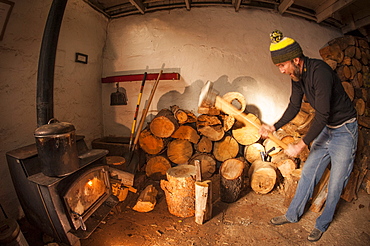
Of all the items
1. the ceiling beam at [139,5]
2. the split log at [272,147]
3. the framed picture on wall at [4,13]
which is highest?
the ceiling beam at [139,5]

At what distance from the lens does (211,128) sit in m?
3.37

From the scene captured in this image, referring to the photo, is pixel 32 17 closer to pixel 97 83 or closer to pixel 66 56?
pixel 66 56

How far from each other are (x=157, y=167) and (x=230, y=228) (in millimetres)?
1768

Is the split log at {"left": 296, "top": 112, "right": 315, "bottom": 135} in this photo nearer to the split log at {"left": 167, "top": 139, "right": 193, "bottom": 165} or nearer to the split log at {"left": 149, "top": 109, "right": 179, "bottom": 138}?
the split log at {"left": 167, "top": 139, "right": 193, "bottom": 165}

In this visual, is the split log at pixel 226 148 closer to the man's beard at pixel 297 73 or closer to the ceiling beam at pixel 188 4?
the man's beard at pixel 297 73

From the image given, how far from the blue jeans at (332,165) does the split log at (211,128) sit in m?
1.47

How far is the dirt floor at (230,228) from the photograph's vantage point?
2197mm

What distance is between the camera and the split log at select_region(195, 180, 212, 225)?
2.29 meters

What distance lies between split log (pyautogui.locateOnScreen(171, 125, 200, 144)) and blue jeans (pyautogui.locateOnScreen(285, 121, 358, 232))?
6.06 feet

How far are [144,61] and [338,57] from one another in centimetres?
424

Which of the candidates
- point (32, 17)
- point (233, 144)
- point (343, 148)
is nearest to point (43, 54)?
point (32, 17)

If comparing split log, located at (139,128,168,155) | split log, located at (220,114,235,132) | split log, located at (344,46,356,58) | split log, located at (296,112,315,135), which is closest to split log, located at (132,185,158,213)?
split log, located at (139,128,168,155)

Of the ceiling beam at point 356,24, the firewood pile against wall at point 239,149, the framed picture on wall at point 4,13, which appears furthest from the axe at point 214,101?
the ceiling beam at point 356,24

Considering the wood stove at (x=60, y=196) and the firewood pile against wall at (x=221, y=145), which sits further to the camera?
the firewood pile against wall at (x=221, y=145)
